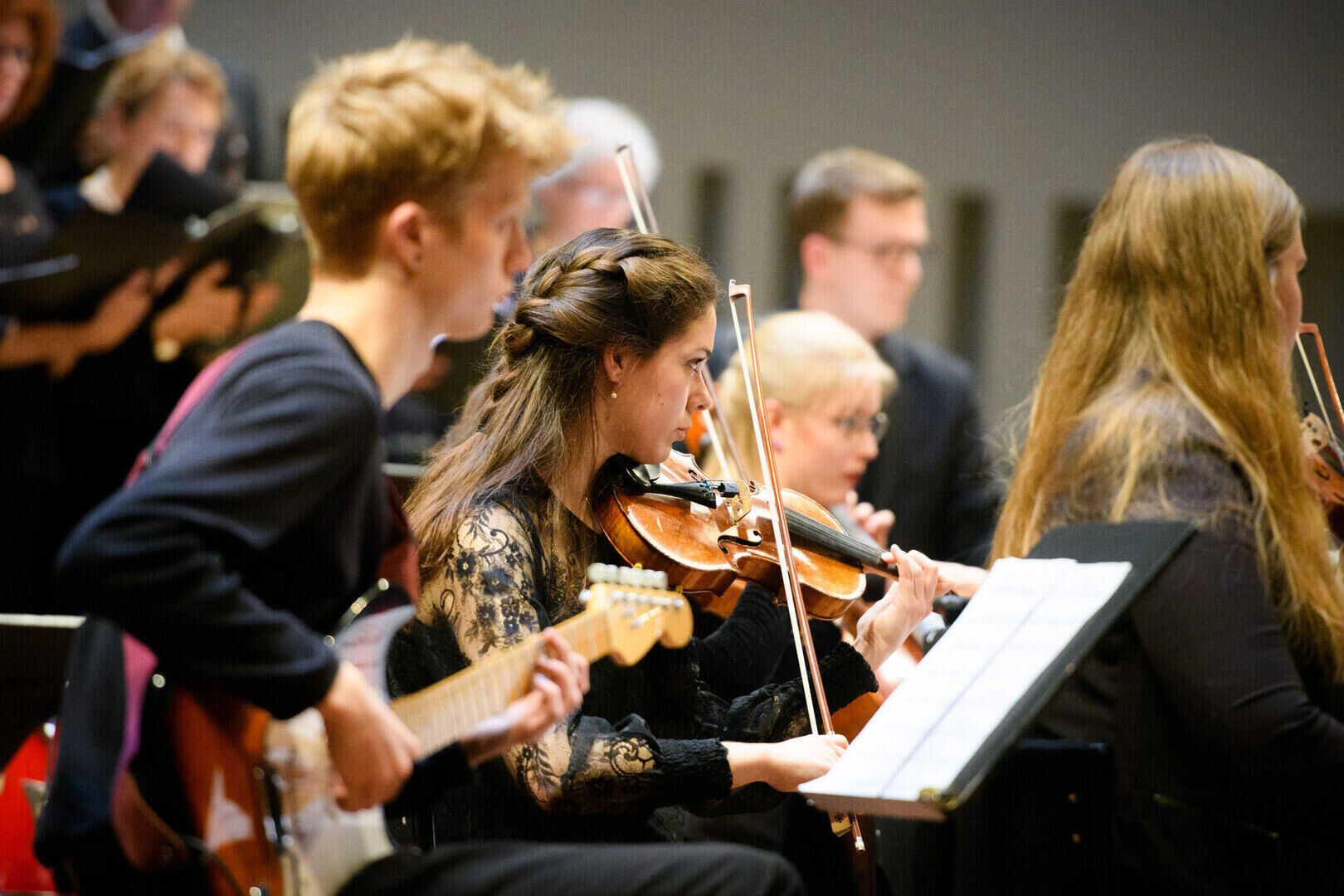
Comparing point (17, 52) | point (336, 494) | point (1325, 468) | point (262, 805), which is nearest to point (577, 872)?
point (262, 805)

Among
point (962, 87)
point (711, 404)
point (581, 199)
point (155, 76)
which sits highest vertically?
point (155, 76)

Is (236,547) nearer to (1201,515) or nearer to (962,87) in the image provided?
(1201,515)

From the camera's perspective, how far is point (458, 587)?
1.55m

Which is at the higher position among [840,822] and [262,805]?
[262,805]

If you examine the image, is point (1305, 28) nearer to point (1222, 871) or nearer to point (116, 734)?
point (1222, 871)

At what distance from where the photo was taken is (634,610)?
141 cm

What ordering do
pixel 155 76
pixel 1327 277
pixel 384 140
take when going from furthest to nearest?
pixel 1327 277
pixel 155 76
pixel 384 140

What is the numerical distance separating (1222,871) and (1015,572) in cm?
58

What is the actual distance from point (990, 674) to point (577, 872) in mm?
519

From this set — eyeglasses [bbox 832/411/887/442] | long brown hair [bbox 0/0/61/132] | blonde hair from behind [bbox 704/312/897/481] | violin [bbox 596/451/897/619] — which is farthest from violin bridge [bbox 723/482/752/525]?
long brown hair [bbox 0/0/61/132]

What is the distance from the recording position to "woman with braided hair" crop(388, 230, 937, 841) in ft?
5.03

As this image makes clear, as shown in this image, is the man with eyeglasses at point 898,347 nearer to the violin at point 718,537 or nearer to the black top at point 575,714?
the violin at point 718,537

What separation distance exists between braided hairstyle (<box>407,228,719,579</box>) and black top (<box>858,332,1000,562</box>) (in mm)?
1596

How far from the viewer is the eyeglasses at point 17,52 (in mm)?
2908
